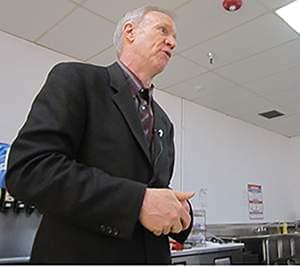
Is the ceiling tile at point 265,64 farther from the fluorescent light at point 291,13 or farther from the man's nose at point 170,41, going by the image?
the man's nose at point 170,41

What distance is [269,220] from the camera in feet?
17.0

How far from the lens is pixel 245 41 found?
2.89m

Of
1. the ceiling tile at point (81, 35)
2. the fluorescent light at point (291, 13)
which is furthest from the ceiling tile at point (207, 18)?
the ceiling tile at point (81, 35)

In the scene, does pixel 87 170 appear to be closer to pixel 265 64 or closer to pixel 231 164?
pixel 265 64

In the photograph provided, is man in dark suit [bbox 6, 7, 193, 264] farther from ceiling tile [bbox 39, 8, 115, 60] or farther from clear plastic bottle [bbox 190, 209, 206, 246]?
clear plastic bottle [bbox 190, 209, 206, 246]

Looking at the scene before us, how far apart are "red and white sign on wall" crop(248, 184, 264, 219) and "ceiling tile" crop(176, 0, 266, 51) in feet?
9.33

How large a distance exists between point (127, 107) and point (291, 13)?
2162mm

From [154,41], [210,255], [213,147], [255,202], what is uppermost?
[213,147]

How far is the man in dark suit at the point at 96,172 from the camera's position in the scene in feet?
2.17

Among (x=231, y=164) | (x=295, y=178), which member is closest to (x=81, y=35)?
(x=231, y=164)

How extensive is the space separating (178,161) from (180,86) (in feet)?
2.91

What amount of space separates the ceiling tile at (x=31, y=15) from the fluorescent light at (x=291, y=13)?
1534 millimetres

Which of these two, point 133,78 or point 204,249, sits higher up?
point 133,78

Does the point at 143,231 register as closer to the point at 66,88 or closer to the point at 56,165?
the point at 56,165
